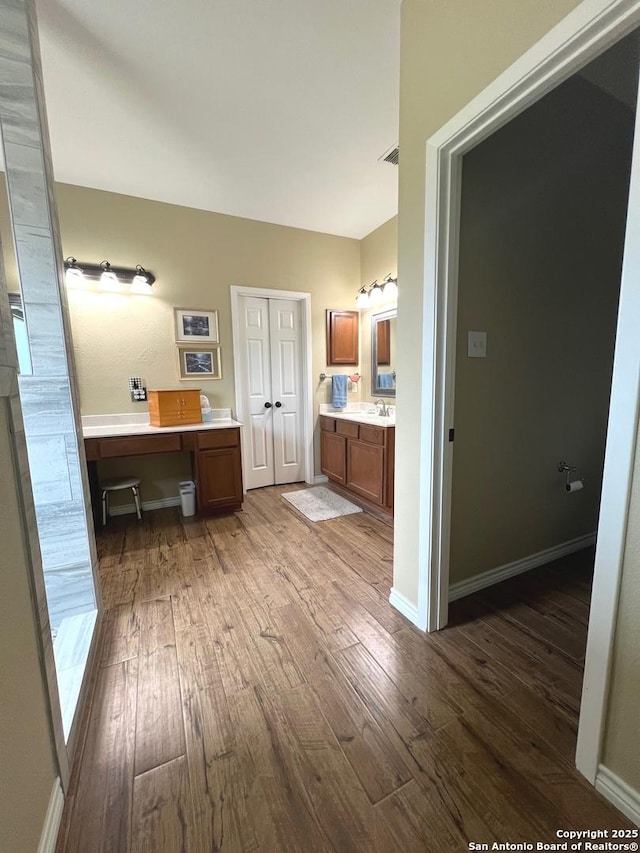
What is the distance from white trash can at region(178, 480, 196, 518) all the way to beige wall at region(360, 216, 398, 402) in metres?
2.08

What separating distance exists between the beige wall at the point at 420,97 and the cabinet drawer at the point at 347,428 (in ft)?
4.83

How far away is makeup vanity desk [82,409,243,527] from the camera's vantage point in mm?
2754

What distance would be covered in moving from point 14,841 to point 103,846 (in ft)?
1.06

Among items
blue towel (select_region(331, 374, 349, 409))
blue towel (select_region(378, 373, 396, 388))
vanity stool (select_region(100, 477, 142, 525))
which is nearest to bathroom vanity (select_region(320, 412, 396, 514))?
blue towel (select_region(331, 374, 349, 409))

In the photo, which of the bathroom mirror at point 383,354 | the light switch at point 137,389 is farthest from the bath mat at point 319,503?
the light switch at point 137,389

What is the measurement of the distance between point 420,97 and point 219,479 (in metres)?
2.77

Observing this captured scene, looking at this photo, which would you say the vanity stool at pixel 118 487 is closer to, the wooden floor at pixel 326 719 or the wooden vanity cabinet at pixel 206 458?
the wooden vanity cabinet at pixel 206 458

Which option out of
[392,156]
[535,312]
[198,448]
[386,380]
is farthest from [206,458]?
[392,156]

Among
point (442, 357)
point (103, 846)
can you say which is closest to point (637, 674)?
point (442, 357)

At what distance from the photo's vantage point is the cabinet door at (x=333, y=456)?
3473 mm

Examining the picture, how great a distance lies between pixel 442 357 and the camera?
1.44 m

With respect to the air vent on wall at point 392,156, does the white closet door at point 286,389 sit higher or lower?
lower

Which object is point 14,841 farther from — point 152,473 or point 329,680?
point 152,473

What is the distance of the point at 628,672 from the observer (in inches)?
36.1
